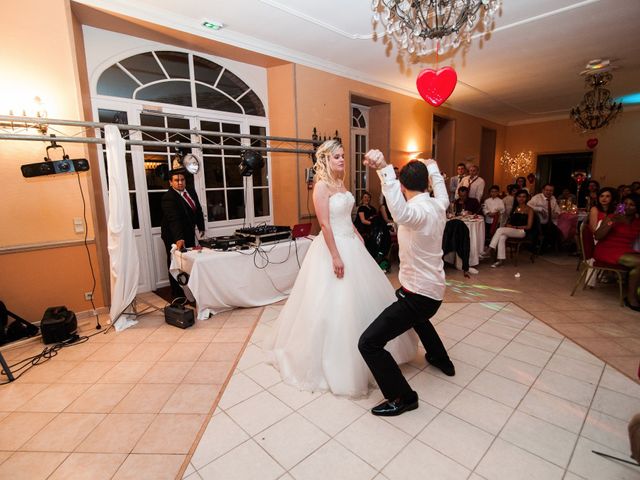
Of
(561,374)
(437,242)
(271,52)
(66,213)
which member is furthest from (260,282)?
(271,52)

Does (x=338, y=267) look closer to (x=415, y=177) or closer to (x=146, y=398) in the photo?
(x=415, y=177)

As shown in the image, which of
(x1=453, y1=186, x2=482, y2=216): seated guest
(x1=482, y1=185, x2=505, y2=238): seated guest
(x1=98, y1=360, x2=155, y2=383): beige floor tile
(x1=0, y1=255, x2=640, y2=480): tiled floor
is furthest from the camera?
(x1=482, y1=185, x2=505, y2=238): seated guest

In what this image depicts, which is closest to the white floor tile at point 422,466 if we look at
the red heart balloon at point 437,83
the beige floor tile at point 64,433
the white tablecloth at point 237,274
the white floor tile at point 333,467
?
the white floor tile at point 333,467

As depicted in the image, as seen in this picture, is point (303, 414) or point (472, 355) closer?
point (303, 414)

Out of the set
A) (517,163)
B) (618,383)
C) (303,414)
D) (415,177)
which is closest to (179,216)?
(303,414)

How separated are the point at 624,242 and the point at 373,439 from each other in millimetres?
4151

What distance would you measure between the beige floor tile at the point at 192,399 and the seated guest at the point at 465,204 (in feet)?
17.5

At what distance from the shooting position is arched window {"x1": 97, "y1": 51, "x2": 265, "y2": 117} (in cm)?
429

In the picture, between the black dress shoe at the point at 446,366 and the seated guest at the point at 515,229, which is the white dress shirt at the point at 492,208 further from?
the black dress shoe at the point at 446,366

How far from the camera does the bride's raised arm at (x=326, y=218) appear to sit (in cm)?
239

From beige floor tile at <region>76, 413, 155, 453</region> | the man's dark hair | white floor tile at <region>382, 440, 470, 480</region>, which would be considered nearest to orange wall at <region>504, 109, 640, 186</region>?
the man's dark hair

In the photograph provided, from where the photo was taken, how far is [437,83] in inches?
142

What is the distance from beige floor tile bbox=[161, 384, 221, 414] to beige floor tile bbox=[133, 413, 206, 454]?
0.06 m

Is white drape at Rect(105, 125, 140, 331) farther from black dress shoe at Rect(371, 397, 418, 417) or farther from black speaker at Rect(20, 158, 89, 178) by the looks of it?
black dress shoe at Rect(371, 397, 418, 417)
